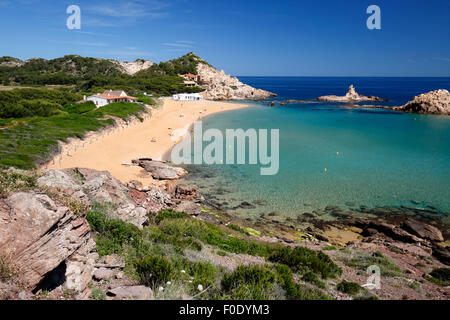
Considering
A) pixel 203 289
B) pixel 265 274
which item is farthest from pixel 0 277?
pixel 265 274

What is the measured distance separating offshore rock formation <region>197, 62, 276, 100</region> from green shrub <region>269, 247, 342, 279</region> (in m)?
82.5

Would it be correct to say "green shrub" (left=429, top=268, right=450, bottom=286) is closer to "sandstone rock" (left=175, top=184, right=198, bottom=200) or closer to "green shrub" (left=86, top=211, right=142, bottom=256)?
"green shrub" (left=86, top=211, right=142, bottom=256)

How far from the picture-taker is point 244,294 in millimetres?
6137

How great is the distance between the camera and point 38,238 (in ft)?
17.5

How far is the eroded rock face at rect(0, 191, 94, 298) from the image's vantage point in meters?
5.10

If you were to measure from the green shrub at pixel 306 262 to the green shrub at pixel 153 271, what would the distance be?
4.42 metres

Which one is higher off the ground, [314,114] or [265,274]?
[314,114]

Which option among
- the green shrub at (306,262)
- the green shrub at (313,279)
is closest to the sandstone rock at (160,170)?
the green shrub at (306,262)

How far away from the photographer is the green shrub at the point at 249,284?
20.3ft

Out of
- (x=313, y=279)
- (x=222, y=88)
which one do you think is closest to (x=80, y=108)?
(x=313, y=279)

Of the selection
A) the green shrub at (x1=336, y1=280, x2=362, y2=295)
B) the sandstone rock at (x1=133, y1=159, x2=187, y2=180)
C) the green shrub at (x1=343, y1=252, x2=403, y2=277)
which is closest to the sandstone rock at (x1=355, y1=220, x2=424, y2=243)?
the green shrub at (x1=343, y1=252, x2=403, y2=277)

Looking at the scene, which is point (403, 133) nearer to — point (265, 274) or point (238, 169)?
point (238, 169)

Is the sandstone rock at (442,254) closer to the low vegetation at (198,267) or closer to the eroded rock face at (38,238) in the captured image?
the low vegetation at (198,267)
